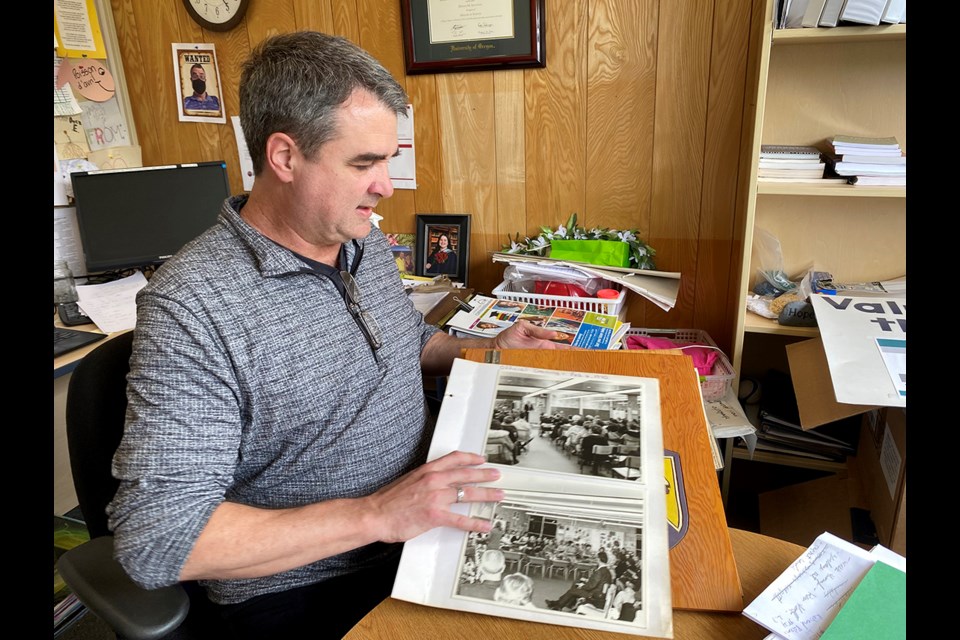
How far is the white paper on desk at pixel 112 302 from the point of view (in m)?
1.84

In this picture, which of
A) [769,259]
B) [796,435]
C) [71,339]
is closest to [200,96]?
→ [71,339]

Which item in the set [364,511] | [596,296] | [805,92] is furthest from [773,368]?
[364,511]

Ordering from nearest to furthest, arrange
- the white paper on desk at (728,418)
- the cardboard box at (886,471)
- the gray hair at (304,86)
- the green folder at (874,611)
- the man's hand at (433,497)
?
the green folder at (874,611), the man's hand at (433,497), the gray hair at (304,86), the cardboard box at (886,471), the white paper on desk at (728,418)

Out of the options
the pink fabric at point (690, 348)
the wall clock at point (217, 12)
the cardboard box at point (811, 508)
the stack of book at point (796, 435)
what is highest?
the wall clock at point (217, 12)

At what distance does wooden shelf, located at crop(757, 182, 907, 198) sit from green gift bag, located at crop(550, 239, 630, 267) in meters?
0.42

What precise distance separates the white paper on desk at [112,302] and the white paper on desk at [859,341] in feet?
5.97

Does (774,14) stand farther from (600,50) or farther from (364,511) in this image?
(364,511)

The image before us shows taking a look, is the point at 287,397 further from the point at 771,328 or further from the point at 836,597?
the point at 771,328

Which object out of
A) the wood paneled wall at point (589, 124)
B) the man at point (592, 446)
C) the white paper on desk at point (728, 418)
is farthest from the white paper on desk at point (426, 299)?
the man at point (592, 446)

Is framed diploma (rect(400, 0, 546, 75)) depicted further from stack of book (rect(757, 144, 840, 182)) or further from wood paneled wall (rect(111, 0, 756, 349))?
stack of book (rect(757, 144, 840, 182))

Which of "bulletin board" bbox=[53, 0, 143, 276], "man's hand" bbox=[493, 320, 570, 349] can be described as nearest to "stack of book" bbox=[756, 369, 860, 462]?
"man's hand" bbox=[493, 320, 570, 349]

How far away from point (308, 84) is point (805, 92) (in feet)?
4.28

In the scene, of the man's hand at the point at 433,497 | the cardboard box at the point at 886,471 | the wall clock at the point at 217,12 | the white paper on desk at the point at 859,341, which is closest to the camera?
the man's hand at the point at 433,497

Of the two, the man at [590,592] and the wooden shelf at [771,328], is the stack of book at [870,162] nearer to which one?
the wooden shelf at [771,328]
